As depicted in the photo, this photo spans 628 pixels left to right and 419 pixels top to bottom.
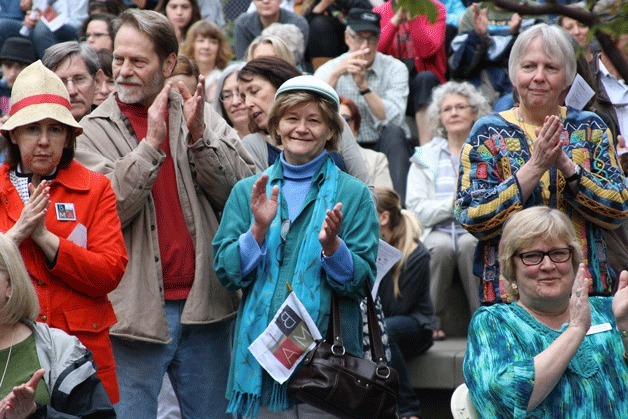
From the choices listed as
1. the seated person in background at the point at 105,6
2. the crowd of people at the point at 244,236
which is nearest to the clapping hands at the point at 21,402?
the crowd of people at the point at 244,236

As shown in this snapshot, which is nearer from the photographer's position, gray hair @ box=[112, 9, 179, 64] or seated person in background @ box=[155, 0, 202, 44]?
gray hair @ box=[112, 9, 179, 64]

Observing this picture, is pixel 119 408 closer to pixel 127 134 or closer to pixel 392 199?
pixel 127 134

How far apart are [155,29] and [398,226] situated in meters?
2.89

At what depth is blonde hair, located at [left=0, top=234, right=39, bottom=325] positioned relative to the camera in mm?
4062

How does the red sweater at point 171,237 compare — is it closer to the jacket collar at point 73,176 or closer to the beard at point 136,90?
the beard at point 136,90

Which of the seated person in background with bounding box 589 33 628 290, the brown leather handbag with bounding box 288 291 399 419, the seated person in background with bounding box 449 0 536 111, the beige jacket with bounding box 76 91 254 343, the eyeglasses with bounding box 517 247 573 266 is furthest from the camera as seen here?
the seated person in background with bounding box 449 0 536 111

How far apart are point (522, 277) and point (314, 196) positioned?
3.41 ft

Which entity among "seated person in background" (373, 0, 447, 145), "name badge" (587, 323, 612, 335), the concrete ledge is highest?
"name badge" (587, 323, 612, 335)

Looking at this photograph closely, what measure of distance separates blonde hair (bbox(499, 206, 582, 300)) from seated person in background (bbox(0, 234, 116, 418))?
5.27 feet

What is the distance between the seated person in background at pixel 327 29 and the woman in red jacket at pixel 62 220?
6924mm

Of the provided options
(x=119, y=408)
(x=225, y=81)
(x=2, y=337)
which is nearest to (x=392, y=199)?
(x=225, y=81)

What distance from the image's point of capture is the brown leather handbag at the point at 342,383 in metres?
4.54

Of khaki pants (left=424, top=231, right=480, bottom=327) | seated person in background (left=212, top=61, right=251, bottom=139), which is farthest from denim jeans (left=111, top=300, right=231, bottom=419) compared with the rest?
khaki pants (left=424, top=231, right=480, bottom=327)

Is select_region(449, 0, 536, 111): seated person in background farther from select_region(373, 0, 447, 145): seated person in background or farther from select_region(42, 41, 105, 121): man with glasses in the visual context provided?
select_region(42, 41, 105, 121): man with glasses
